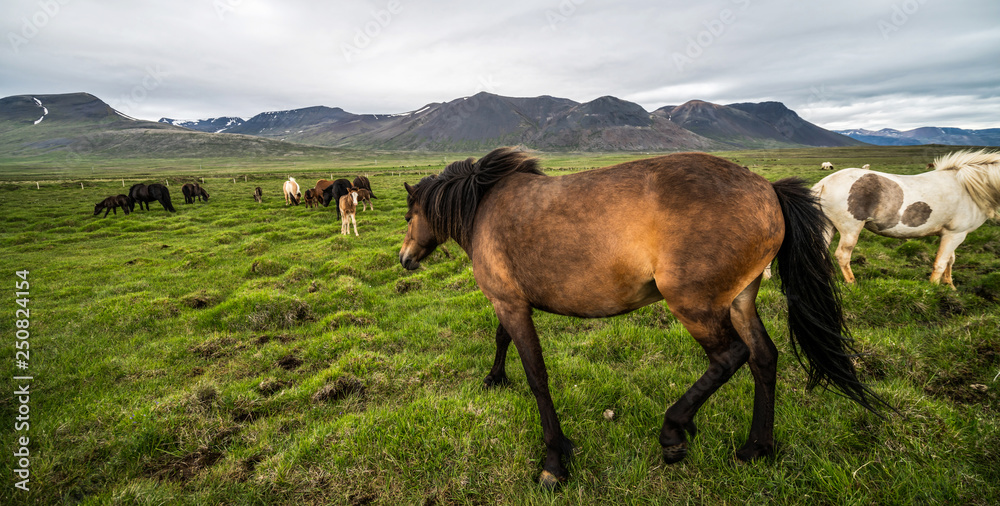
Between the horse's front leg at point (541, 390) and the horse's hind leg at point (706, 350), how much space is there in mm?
879

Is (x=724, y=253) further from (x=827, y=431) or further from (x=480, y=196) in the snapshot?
(x=480, y=196)

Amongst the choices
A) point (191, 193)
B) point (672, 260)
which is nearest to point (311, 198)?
point (191, 193)

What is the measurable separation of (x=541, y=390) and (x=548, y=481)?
67 cm

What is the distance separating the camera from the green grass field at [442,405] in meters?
2.77

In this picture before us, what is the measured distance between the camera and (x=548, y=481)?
9.57 ft

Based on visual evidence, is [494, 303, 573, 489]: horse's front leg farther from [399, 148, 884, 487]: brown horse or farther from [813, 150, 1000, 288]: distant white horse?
[813, 150, 1000, 288]: distant white horse

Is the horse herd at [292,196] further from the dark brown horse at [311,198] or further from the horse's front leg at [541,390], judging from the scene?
the horse's front leg at [541,390]

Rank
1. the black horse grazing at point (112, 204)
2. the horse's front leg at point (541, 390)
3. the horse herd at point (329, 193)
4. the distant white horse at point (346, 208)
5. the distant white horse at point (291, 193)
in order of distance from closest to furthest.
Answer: the horse's front leg at point (541, 390), the distant white horse at point (346, 208), the horse herd at point (329, 193), the black horse grazing at point (112, 204), the distant white horse at point (291, 193)

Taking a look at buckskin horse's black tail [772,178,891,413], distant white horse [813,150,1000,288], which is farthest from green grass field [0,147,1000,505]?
distant white horse [813,150,1000,288]

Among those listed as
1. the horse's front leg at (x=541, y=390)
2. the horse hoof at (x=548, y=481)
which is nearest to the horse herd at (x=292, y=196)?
the horse's front leg at (x=541, y=390)

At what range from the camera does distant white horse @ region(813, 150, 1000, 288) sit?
22.2ft

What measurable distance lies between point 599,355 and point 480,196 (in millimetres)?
2624

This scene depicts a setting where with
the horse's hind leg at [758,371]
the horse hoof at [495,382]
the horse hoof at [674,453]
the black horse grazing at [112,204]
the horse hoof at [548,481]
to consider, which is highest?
the black horse grazing at [112,204]

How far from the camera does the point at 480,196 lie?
3.98 metres
